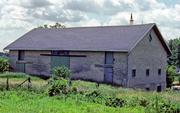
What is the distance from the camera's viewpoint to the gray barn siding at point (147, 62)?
4000 centimetres

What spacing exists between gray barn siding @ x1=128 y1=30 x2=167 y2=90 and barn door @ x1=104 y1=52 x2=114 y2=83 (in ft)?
5.97

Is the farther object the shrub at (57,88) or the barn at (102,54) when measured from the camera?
the barn at (102,54)

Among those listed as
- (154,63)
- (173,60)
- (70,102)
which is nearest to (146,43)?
(154,63)

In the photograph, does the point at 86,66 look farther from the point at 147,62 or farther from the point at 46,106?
the point at 46,106

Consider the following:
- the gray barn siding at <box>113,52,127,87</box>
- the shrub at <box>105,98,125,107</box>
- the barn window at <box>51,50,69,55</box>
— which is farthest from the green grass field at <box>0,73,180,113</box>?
the barn window at <box>51,50,69,55</box>

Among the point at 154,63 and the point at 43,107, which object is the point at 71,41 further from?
the point at 43,107

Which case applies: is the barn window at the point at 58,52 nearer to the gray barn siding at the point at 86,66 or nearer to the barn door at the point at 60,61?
the barn door at the point at 60,61

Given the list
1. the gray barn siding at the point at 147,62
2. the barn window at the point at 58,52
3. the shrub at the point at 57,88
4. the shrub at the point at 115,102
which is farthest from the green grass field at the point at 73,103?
the barn window at the point at 58,52

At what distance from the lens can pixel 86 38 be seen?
44.2 meters

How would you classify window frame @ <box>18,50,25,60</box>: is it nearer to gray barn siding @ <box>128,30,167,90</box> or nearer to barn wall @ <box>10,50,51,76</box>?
barn wall @ <box>10,50,51,76</box>

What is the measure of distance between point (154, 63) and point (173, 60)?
44.3 m

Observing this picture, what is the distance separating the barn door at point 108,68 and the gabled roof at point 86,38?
0.89 meters

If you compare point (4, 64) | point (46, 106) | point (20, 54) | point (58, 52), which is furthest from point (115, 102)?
point (20, 54)

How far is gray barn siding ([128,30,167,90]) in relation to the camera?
1575 inches
